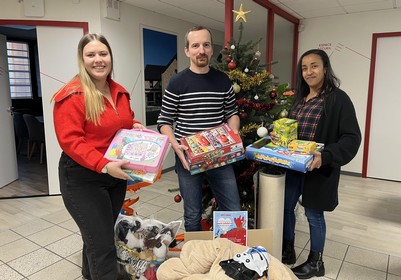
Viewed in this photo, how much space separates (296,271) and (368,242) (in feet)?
3.20

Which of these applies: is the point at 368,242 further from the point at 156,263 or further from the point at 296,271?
the point at 156,263

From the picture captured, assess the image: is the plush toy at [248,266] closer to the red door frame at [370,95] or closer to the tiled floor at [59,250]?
the tiled floor at [59,250]

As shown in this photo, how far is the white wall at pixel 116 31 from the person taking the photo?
136 inches

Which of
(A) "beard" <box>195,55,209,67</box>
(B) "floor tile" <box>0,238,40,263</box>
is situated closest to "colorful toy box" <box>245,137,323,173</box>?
(A) "beard" <box>195,55,209,67</box>

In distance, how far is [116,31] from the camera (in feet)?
12.4

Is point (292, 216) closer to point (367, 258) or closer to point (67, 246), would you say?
point (367, 258)

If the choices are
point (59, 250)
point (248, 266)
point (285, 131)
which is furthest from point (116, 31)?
point (248, 266)

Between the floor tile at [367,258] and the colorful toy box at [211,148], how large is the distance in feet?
4.45

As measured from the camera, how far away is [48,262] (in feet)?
7.58

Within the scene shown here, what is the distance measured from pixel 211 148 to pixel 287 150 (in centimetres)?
46

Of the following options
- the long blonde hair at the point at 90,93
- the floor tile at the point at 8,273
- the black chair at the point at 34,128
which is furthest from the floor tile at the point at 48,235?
the black chair at the point at 34,128

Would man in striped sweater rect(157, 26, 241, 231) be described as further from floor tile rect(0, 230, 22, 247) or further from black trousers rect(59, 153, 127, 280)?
floor tile rect(0, 230, 22, 247)

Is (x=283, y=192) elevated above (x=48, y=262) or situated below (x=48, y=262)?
above

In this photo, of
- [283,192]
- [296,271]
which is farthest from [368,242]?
[283,192]
